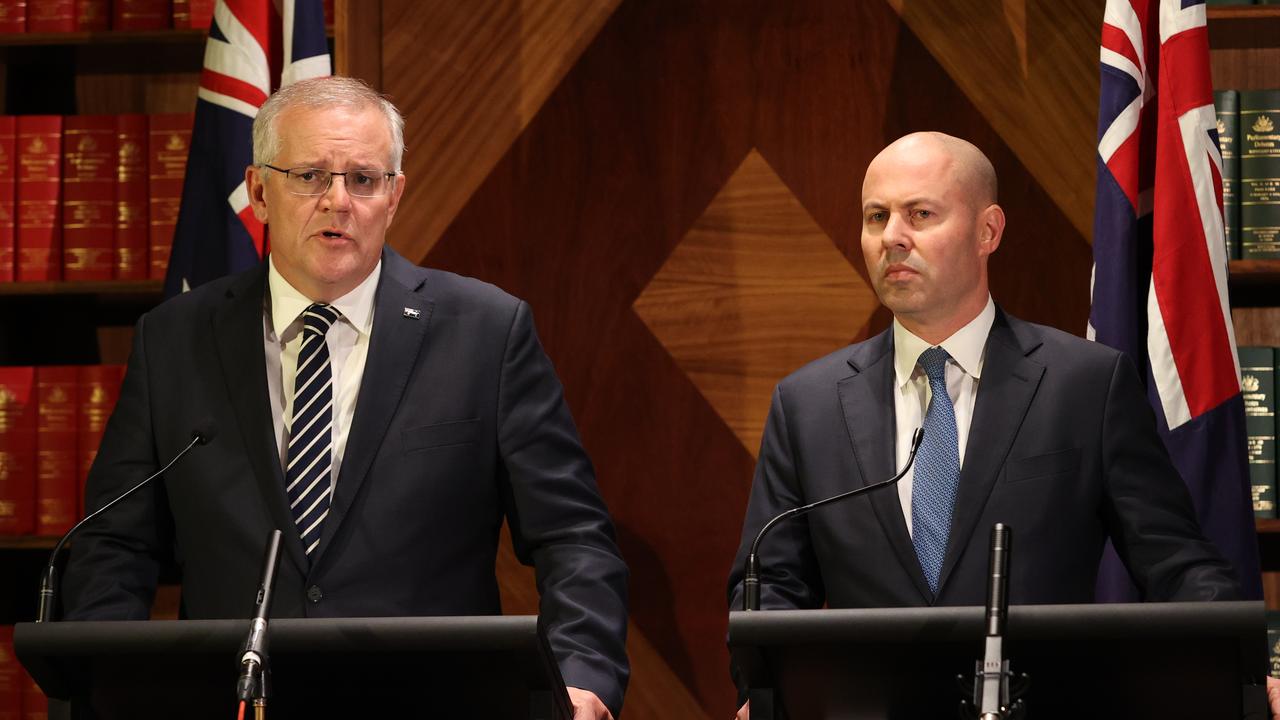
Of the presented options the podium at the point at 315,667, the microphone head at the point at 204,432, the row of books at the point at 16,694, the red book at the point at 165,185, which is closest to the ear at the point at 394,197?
the microphone head at the point at 204,432

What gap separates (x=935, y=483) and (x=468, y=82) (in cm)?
156

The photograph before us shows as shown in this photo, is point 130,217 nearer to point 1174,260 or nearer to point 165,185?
point 165,185

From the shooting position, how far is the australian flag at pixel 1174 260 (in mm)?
2799

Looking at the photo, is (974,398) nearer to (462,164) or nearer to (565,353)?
(565,353)

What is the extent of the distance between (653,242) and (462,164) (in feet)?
1.57

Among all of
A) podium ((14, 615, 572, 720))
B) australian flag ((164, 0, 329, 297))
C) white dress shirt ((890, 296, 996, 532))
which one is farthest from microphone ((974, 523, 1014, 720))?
australian flag ((164, 0, 329, 297))

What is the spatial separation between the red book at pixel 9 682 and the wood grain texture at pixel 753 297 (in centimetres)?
168

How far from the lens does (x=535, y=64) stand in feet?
11.0

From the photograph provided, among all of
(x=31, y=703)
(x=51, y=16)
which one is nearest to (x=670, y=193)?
(x=51, y=16)

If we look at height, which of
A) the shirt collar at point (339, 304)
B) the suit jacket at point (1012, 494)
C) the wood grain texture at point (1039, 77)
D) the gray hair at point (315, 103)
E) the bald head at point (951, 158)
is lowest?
the suit jacket at point (1012, 494)

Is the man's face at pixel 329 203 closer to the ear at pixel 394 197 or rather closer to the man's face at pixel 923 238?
the ear at pixel 394 197

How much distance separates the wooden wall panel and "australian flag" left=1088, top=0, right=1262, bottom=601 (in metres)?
0.31

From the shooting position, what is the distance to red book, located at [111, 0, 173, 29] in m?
3.48

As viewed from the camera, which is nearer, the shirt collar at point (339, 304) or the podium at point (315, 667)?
the podium at point (315, 667)
